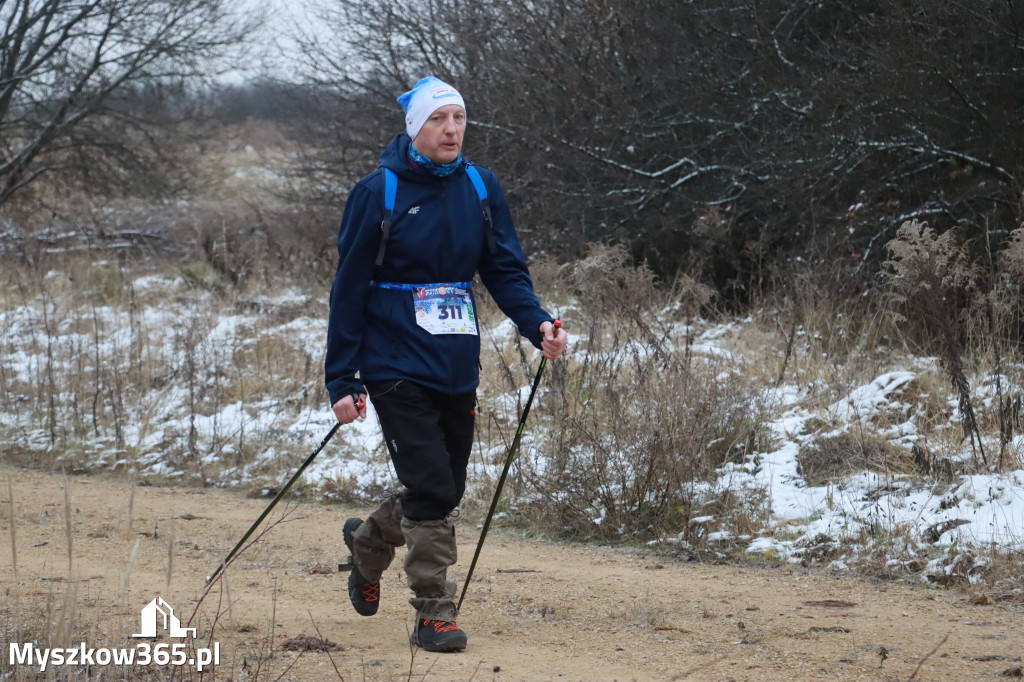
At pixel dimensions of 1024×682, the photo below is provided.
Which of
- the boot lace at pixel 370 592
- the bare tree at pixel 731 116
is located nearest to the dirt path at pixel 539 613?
the boot lace at pixel 370 592

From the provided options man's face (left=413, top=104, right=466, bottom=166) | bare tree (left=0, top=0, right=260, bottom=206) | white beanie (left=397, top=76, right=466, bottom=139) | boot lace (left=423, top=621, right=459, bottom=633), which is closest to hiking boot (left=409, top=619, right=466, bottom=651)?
boot lace (left=423, top=621, right=459, bottom=633)

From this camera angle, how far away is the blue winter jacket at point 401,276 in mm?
3730

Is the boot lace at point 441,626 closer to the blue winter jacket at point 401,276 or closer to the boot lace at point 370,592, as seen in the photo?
the boot lace at point 370,592

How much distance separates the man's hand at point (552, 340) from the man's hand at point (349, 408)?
67 centimetres

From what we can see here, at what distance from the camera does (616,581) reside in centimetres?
488

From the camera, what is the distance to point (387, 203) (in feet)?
12.3

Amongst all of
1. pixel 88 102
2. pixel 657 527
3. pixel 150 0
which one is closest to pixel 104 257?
pixel 88 102

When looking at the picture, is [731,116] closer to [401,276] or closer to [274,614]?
[401,276]

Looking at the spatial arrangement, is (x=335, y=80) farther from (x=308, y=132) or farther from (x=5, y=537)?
(x=5, y=537)

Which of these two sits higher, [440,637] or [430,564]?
[430,564]

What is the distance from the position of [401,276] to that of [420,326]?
7.7 inches

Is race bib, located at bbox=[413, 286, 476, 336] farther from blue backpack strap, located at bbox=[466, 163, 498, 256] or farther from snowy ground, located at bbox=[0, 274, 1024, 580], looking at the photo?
snowy ground, located at bbox=[0, 274, 1024, 580]

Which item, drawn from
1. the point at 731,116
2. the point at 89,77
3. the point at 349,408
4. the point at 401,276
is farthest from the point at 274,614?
the point at 89,77

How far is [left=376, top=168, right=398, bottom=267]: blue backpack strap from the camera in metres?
3.71
